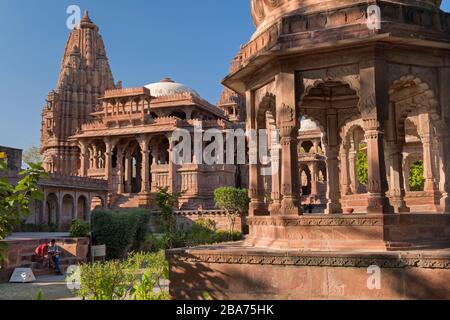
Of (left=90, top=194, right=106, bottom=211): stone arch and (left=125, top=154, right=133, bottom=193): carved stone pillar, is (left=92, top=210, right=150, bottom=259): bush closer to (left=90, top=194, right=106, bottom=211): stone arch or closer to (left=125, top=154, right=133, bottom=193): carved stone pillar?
(left=90, top=194, right=106, bottom=211): stone arch

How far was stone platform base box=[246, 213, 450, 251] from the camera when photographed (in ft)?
23.1

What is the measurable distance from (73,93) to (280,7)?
50.3m

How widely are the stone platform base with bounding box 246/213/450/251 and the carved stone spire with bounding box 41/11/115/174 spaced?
1873 inches

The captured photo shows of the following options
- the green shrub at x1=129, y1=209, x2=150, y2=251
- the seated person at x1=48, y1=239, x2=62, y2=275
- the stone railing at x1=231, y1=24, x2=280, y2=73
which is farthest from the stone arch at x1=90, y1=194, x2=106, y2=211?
the stone railing at x1=231, y1=24, x2=280, y2=73

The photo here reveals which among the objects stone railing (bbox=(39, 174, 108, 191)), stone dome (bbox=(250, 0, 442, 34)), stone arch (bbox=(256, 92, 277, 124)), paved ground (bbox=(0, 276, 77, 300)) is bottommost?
paved ground (bbox=(0, 276, 77, 300))

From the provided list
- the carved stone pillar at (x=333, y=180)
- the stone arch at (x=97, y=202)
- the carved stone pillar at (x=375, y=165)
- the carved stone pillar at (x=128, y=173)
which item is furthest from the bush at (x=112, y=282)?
the carved stone pillar at (x=128, y=173)

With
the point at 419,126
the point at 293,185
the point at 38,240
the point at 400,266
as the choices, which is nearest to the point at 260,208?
the point at 293,185

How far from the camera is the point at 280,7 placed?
892cm

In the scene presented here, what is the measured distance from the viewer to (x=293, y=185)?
788 centimetres

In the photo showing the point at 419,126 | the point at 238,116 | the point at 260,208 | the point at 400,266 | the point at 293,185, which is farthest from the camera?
the point at 238,116

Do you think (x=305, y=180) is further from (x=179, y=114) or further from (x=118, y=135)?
(x=118, y=135)
